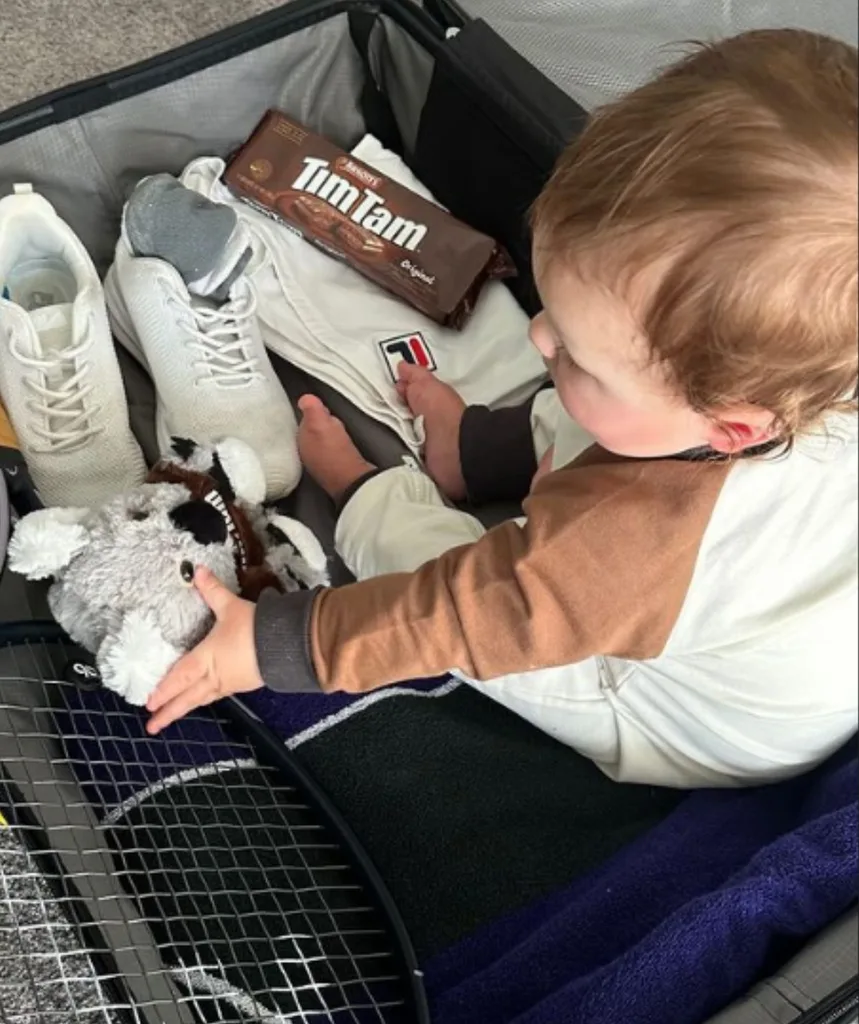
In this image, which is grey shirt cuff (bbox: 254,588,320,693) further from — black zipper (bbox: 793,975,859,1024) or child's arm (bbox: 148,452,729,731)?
black zipper (bbox: 793,975,859,1024)

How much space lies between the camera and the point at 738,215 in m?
0.54

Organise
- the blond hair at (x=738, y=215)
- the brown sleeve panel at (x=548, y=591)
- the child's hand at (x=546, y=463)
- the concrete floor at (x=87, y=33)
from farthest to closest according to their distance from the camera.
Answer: the concrete floor at (x=87, y=33) < the child's hand at (x=546, y=463) < the brown sleeve panel at (x=548, y=591) < the blond hair at (x=738, y=215)

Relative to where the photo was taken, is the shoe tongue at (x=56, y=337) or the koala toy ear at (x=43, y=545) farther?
the shoe tongue at (x=56, y=337)

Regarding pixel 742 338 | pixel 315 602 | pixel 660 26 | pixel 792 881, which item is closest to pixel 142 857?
pixel 315 602

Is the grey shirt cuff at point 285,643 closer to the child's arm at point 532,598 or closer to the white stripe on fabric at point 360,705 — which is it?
the child's arm at point 532,598

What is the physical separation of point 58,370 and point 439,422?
0.29 meters

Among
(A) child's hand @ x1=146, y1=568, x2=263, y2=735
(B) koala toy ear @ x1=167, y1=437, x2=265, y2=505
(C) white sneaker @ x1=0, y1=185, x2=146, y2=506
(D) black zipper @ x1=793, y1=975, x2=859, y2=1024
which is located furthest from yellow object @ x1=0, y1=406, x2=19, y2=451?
(D) black zipper @ x1=793, y1=975, x2=859, y2=1024

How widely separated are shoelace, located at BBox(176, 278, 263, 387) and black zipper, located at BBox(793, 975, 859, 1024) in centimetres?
61

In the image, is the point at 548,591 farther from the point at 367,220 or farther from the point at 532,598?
the point at 367,220

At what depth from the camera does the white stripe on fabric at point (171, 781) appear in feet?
2.69

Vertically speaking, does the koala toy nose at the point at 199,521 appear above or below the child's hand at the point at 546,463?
below

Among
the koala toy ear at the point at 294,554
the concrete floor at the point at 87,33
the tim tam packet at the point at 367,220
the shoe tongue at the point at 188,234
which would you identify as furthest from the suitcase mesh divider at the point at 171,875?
the concrete floor at the point at 87,33

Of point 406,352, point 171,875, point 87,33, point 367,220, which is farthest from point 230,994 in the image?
point 87,33

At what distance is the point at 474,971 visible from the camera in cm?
83
